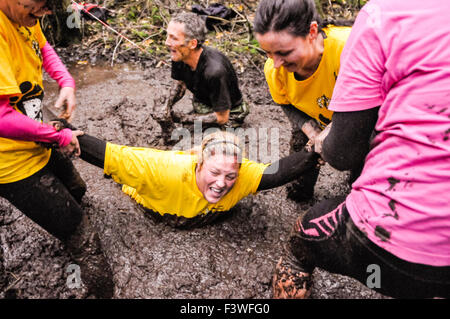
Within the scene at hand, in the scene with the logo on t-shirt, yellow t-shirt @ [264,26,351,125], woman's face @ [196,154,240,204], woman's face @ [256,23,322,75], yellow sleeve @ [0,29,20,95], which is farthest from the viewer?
woman's face @ [196,154,240,204]

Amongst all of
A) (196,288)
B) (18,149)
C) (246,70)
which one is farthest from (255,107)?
(18,149)

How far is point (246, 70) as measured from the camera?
5.32 metres

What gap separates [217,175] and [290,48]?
962mm

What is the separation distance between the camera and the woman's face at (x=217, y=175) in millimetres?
2273

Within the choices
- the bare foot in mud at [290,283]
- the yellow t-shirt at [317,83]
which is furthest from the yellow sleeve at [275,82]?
the bare foot in mud at [290,283]

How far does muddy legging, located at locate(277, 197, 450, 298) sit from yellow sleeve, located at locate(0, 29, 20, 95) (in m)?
1.58

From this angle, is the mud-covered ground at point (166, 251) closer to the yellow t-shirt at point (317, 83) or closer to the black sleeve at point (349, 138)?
the yellow t-shirt at point (317, 83)

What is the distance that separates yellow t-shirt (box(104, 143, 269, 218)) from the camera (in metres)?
2.21

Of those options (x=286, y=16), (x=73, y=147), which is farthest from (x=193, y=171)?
(x=286, y=16)

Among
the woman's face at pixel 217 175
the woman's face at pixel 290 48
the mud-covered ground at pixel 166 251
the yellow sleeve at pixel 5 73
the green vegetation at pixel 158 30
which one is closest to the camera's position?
the yellow sleeve at pixel 5 73

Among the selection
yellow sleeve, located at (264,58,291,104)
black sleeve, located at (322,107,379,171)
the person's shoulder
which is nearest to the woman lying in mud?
yellow sleeve, located at (264,58,291,104)

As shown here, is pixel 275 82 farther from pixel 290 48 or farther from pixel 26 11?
pixel 26 11

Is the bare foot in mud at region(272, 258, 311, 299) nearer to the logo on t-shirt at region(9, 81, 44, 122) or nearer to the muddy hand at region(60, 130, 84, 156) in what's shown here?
the muddy hand at region(60, 130, 84, 156)

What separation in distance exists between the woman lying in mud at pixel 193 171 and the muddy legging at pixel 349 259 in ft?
2.27
